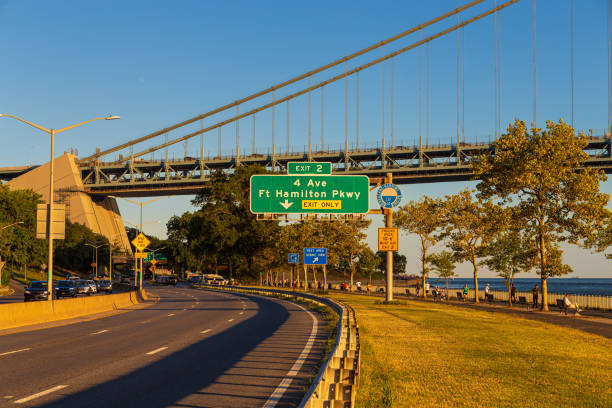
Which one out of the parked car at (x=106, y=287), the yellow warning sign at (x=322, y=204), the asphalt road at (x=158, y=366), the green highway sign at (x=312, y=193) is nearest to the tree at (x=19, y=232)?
the parked car at (x=106, y=287)

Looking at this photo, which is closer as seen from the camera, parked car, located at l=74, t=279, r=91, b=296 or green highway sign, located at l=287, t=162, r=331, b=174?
green highway sign, located at l=287, t=162, r=331, b=174

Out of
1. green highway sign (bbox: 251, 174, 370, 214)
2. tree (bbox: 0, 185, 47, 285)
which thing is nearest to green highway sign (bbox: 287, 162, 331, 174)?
green highway sign (bbox: 251, 174, 370, 214)

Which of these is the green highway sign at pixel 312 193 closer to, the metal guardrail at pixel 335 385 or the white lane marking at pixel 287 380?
the white lane marking at pixel 287 380

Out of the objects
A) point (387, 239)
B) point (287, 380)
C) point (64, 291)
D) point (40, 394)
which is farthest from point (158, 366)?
point (64, 291)

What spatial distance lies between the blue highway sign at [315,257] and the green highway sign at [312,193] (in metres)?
13.2

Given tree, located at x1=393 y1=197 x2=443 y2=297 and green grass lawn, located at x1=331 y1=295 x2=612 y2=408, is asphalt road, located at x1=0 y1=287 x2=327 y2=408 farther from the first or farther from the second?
tree, located at x1=393 y1=197 x2=443 y2=297

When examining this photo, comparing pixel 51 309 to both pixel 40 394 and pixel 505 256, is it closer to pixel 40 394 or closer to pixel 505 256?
pixel 40 394

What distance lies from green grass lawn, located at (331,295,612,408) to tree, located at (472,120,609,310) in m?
18.1

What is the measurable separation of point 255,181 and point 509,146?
48.7 feet

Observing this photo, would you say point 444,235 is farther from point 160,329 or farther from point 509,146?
point 160,329

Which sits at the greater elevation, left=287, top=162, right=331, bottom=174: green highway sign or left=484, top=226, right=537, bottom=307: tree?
left=287, top=162, right=331, bottom=174: green highway sign

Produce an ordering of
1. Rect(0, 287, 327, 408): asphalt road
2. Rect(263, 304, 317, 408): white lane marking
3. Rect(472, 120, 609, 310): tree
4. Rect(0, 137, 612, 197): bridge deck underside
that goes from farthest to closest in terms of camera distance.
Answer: Rect(0, 137, 612, 197): bridge deck underside
Rect(472, 120, 609, 310): tree
Rect(0, 287, 327, 408): asphalt road
Rect(263, 304, 317, 408): white lane marking

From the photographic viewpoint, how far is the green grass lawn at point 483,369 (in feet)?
31.2

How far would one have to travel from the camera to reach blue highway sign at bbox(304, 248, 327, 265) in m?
52.8
